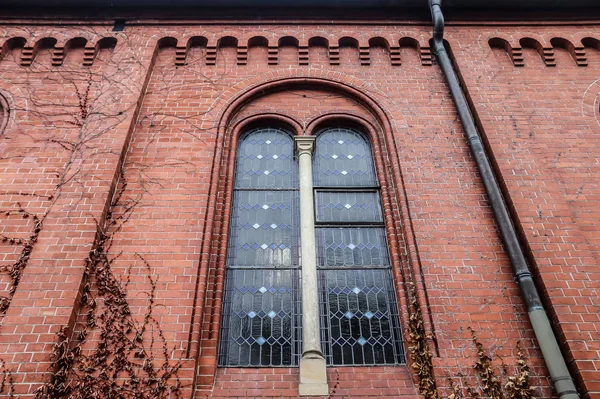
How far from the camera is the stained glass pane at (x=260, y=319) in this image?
188 inches

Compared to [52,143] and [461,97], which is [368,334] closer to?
[461,97]

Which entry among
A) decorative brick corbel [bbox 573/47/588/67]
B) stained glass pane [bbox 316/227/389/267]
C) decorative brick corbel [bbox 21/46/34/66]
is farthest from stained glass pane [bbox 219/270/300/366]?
decorative brick corbel [bbox 573/47/588/67]

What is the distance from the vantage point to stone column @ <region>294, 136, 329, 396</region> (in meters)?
4.45

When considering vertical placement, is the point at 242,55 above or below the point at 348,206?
above

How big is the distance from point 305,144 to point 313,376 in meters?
3.01

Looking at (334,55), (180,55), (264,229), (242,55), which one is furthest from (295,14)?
(264,229)

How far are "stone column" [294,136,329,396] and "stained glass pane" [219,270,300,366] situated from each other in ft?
0.67

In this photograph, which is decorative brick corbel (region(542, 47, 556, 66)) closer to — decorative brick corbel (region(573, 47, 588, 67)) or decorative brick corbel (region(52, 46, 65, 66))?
decorative brick corbel (region(573, 47, 588, 67))

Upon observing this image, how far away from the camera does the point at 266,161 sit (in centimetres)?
636

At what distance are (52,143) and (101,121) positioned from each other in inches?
25.2

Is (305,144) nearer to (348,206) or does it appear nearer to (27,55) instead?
(348,206)

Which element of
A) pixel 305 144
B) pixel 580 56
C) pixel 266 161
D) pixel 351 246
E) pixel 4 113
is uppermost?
pixel 580 56

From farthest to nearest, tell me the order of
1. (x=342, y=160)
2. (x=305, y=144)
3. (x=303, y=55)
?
(x=303, y=55)
(x=342, y=160)
(x=305, y=144)

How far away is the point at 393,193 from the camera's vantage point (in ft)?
19.3
